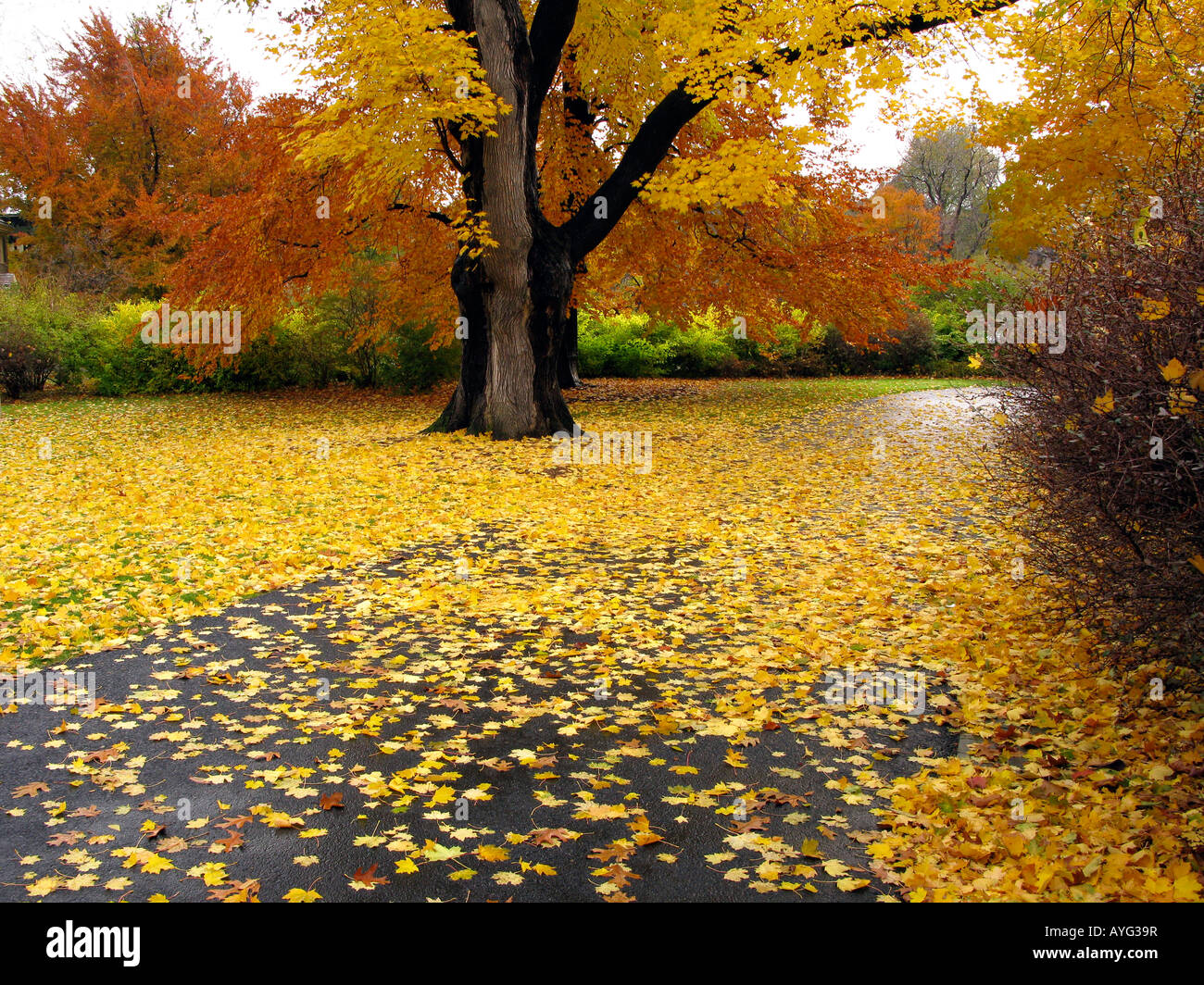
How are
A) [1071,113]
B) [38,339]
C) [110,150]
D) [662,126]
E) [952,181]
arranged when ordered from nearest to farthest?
[662,126] → [1071,113] → [38,339] → [110,150] → [952,181]

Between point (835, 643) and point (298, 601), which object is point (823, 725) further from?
point (298, 601)

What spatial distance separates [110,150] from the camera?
32.5 m

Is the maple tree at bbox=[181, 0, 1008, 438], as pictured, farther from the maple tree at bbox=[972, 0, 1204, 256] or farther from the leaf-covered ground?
the leaf-covered ground

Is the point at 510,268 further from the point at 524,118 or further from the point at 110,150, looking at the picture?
the point at 110,150

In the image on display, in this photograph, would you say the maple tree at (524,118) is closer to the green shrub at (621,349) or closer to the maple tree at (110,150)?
the green shrub at (621,349)

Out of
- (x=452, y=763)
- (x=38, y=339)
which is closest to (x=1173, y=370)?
(x=452, y=763)

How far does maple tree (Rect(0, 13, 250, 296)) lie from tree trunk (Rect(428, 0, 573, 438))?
18967 mm

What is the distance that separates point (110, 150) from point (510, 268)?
25.7 metres

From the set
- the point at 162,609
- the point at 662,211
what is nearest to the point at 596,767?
the point at 162,609

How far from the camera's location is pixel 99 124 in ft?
107

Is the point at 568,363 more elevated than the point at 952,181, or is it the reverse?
the point at 952,181

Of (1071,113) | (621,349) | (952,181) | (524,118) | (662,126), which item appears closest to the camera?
(524,118)

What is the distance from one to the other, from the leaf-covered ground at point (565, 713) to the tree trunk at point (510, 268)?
208 inches
